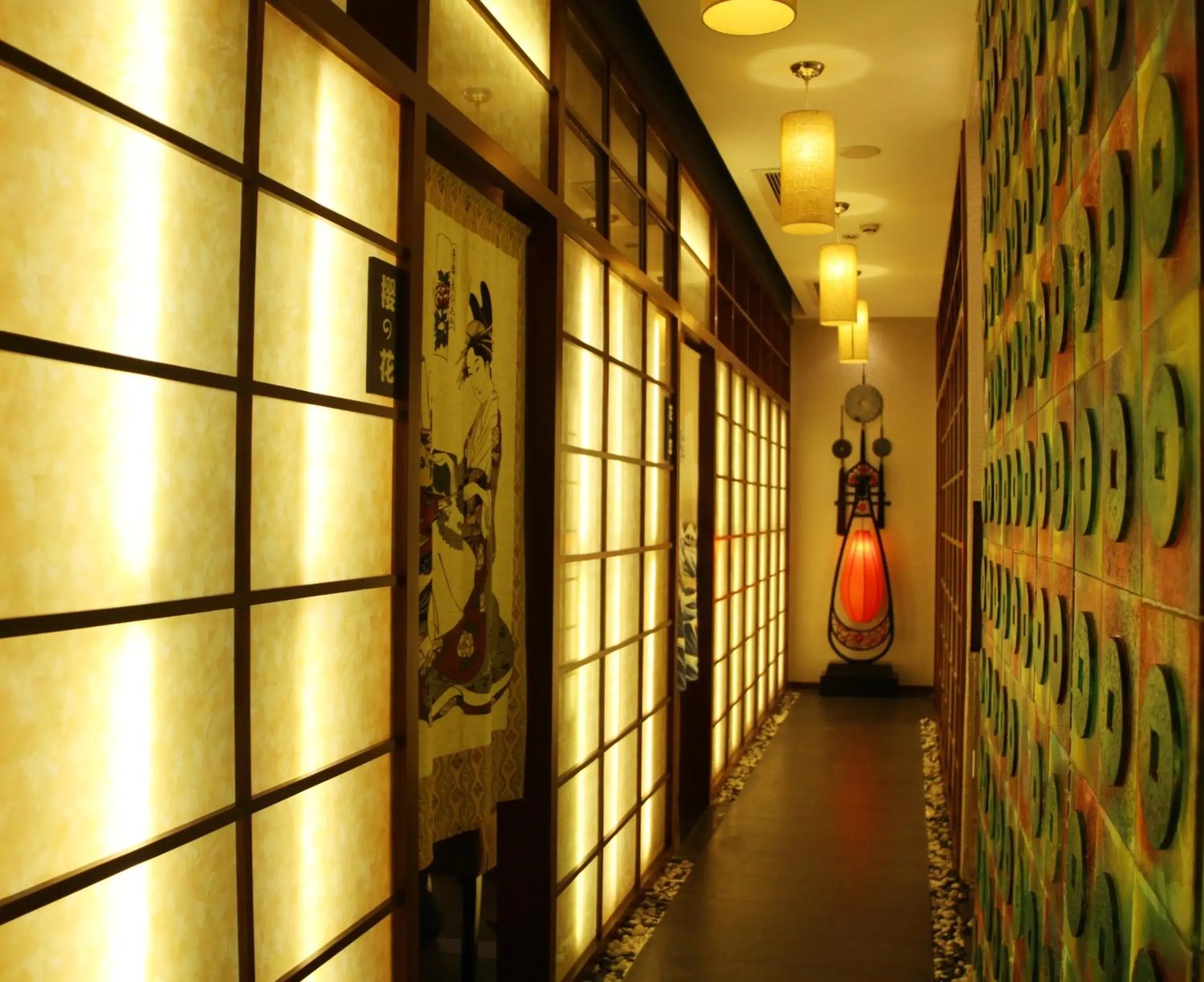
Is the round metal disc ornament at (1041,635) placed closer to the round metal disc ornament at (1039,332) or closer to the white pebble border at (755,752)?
the round metal disc ornament at (1039,332)

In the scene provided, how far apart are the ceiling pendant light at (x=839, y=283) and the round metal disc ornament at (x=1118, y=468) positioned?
13.7 feet

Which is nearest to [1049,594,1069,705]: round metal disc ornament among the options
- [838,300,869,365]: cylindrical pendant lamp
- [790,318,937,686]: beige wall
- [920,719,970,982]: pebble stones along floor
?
[920,719,970,982]: pebble stones along floor

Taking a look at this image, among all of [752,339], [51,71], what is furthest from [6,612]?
[752,339]

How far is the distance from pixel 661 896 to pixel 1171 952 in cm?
344

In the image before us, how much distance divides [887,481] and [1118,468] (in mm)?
8154

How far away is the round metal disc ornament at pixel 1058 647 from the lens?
3.86 feet

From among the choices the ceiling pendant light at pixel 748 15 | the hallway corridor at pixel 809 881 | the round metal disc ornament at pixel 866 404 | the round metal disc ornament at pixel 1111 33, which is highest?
the ceiling pendant light at pixel 748 15

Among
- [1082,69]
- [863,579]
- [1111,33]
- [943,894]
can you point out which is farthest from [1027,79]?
[863,579]

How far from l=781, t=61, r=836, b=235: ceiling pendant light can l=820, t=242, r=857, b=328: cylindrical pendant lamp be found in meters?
1.56

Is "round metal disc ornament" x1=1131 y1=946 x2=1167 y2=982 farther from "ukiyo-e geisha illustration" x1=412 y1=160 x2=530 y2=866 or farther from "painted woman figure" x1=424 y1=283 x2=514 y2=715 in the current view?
"painted woman figure" x1=424 y1=283 x2=514 y2=715

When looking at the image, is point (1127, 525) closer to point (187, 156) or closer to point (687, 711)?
point (187, 156)

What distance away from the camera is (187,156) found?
4.72ft

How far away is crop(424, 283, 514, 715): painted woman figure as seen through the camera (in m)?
2.40

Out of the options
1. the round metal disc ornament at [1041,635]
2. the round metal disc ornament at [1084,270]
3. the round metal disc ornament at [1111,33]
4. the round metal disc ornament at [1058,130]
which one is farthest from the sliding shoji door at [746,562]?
the round metal disc ornament at [1111,33]
